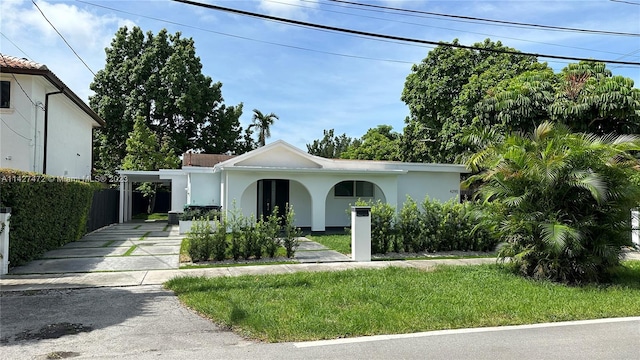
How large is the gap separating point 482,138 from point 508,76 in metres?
12.1

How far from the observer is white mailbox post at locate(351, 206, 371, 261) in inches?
431

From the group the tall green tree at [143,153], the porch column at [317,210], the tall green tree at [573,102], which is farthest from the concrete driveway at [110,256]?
the tall green tree at [573,102]

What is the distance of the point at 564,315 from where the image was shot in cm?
623

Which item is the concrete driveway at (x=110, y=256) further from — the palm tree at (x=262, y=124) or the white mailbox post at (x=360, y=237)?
the palm tree at (x=262, y=124)

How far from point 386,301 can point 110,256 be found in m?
7.87

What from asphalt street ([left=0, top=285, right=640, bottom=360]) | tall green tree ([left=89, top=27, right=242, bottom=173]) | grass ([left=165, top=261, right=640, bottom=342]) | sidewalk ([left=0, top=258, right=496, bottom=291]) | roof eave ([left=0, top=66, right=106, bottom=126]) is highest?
tall green tree ([left=89, top=27, right=242, bottom=173])

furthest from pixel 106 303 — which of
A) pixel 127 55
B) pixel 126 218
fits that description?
pixel 127 55

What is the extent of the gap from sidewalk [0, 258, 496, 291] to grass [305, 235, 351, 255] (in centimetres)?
195

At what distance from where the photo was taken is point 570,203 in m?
8.70

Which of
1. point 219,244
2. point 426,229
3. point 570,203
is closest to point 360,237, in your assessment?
point 426,229

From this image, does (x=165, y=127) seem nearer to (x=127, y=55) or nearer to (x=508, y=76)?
(x=127, y=55)

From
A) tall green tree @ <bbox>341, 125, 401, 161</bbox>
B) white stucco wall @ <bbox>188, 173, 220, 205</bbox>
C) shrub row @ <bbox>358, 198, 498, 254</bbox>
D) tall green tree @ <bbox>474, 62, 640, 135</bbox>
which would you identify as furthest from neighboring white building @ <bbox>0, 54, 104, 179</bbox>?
tall green tree @ <bbox>341, 125, 401, 161</bbox>

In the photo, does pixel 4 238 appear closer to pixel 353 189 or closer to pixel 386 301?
pixel 386 301

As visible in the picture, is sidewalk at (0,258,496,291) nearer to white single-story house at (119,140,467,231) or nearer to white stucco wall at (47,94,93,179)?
white single-story house at (119,140,467,231)
